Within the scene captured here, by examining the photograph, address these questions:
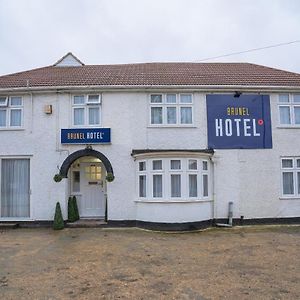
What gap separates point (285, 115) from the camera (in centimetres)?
1528

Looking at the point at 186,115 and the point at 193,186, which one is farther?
the point at 186,115

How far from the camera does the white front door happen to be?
1530 cm

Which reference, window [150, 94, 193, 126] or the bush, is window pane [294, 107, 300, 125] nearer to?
window [150, 94, 193, 126]

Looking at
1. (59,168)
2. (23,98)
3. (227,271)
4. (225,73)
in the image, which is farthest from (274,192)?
(23,98)

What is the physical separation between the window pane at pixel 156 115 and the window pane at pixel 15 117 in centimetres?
537

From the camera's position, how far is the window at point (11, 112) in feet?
49.2

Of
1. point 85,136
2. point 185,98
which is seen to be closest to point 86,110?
point 85,136

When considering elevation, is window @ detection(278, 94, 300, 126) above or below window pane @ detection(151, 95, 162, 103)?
below

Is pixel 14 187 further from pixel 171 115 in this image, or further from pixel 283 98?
pixel 283 98

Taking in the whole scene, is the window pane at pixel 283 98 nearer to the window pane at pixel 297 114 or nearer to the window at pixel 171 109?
the window pane at pixel 297 114

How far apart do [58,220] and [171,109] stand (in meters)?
6.18

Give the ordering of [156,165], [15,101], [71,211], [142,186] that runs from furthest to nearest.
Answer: [15,101], [71,211], [142,186], [156,165]

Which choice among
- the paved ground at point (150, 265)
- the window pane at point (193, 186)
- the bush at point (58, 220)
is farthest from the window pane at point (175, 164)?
the bush at point (58, 220)

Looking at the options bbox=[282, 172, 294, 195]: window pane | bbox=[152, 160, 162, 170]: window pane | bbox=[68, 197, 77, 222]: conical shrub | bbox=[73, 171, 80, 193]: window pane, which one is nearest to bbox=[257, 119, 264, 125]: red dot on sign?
bbox=[282, 172, 294, 195]: window pane
